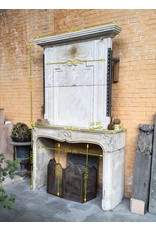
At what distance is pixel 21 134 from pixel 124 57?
236 cm

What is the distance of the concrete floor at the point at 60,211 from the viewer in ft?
10.5

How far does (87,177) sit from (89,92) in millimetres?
1305

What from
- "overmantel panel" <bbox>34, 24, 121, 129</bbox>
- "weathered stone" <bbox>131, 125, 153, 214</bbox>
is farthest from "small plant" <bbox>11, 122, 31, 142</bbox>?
"weathered stone" <bbox>131, 125, 153, 214</bbox>

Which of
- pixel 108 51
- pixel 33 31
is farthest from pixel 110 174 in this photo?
pixel 33 31

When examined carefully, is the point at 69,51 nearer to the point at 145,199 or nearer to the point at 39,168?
the point at 39,168

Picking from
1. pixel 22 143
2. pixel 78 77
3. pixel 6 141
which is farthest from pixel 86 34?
pixel 6 141

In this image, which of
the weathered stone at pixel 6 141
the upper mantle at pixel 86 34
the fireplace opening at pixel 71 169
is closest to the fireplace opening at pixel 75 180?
the fireplace opening at pixel 71 169

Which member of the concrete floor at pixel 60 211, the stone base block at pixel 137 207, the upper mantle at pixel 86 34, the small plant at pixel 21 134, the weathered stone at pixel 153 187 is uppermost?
the upper mantle at pixel 86 34

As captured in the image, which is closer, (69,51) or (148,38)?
(148,38)

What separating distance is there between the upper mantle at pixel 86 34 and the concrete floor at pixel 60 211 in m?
2.50

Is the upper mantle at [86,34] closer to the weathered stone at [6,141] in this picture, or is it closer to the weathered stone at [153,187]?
the weathered stone at [153,187]

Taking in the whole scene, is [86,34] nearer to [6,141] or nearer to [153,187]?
[153,187]

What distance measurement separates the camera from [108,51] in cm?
350

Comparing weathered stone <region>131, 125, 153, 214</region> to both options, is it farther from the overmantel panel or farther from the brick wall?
the overmantel panel
